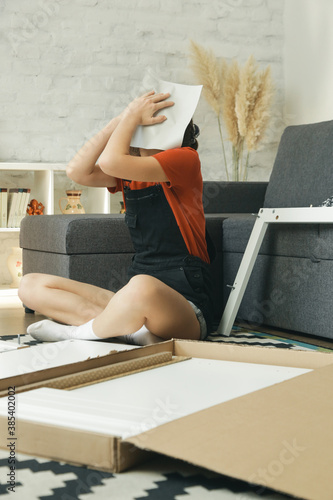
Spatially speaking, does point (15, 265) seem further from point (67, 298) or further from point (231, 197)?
point (67, 298)

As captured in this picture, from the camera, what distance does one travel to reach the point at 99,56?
4.33 m

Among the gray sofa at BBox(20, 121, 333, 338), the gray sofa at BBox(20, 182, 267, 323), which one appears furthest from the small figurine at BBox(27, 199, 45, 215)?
the gray sofa at BBox(20, 182, 267, 323)

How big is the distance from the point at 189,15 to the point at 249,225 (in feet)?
8.17

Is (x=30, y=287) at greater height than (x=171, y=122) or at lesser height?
lesser

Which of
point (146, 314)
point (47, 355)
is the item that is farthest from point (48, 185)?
point (47, 355)

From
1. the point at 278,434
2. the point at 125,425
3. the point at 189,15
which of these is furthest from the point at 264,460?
the point at 189,15

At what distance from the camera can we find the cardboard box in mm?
792

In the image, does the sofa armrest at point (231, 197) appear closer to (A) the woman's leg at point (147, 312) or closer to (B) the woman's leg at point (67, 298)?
(B) the woman's leg at point (67, 298)

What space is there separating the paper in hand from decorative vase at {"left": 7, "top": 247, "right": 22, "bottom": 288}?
2019 mm

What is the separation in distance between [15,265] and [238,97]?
5.66 feet

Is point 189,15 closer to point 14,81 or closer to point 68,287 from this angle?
point 14,81

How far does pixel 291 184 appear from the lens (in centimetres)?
281

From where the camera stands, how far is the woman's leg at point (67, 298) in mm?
2285

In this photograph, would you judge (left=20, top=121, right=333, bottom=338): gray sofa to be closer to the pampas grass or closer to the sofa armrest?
the sofa armrest
